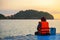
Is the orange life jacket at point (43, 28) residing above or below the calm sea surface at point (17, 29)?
above

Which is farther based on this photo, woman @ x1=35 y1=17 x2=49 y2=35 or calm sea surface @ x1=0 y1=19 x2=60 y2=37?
calm sea surface @ x1=0 y1=19 x2=60 y2=37

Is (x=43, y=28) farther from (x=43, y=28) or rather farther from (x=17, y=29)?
(x=17, y=29)

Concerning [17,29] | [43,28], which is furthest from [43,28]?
[17,29]

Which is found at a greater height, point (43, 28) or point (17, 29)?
point (43, 28)

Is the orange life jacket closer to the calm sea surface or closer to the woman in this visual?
the woman

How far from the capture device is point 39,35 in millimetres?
8766

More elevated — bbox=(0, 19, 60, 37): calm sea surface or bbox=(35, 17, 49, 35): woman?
bbox=(35, 17, 49, 35): woman

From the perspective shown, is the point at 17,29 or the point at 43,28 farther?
the point at 17,29

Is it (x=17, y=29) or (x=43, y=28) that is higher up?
(x=43, y=28)

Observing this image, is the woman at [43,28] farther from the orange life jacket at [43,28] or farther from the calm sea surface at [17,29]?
the calm sea surface at [17,29]

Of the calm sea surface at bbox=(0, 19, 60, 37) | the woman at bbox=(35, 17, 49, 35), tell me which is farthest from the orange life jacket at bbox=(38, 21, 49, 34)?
Answer: the calm sea surface at bbox=(0, 19, 60, 37)

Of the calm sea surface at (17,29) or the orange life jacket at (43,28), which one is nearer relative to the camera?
the orange life jacket at (43,28)

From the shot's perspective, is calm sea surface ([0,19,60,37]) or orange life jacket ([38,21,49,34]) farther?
calm sea surface ([0,19,60,37])

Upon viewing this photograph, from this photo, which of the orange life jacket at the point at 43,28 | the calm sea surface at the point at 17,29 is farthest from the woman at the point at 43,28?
the calm sea surface at the point at 17,29
